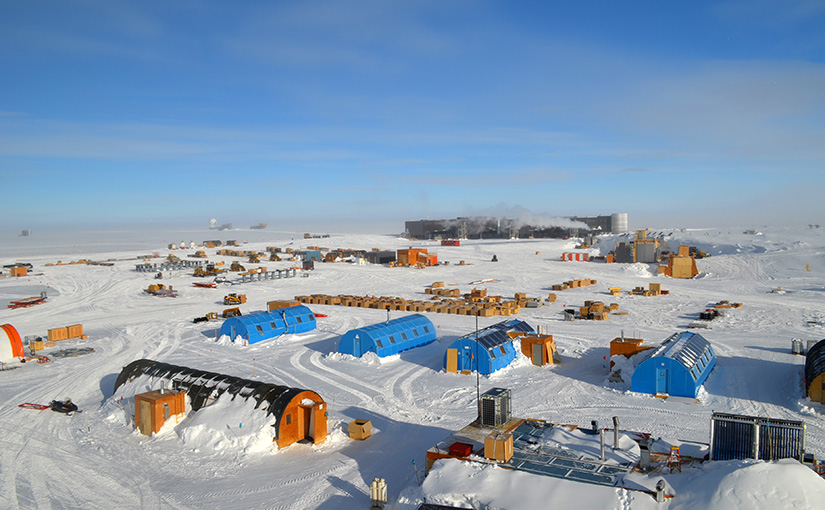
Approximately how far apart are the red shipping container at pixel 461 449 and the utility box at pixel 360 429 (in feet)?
10.3

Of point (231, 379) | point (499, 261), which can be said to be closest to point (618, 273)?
point (499, 261)

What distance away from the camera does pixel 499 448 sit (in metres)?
9.23

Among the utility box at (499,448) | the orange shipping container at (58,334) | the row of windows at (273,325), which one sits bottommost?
the orange shipping container at (58,334)

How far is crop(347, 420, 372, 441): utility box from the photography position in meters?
12.4

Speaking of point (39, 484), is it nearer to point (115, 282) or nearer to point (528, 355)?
point (528, 355)

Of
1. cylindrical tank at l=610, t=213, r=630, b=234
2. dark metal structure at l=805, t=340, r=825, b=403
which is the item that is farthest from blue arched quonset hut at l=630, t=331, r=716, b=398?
cylindrical tank at l=610, t=213, r=630, b=234

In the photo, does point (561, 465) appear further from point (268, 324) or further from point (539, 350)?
point (268, 324)

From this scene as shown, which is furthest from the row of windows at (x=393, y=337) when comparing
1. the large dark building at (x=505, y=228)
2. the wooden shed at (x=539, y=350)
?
the large dark building at (x=505, y=228)

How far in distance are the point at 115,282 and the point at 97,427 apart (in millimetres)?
35906

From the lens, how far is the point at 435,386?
16.4m

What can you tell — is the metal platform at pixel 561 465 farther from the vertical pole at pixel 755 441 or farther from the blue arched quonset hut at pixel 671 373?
the blue arched quonset hut at pixel 671 373

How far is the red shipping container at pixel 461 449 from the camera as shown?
9.58 meters

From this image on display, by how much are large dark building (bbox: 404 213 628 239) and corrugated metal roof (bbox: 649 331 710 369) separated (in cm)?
7520

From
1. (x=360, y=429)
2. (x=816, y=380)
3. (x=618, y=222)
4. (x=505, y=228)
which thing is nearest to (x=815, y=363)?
(x=816, y=380)
